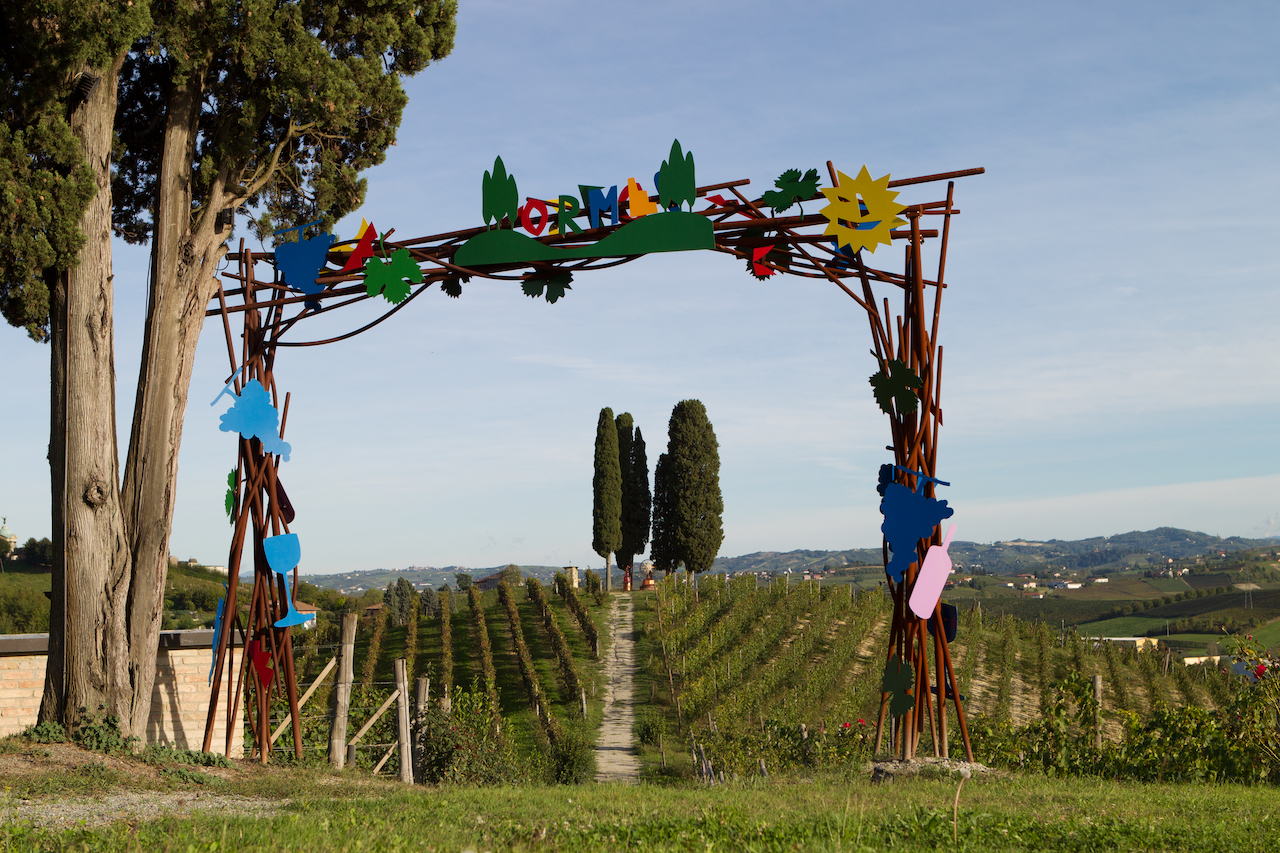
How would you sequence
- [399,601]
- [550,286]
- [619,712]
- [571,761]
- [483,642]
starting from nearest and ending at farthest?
[550,286], [571,761], [619,712], [483,642], [399,601]

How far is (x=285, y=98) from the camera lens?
6.45 m

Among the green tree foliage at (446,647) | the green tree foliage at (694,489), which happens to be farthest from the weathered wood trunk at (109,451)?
the green tree foliage at (694,489)

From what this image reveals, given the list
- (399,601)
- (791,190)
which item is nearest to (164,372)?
(791,190)

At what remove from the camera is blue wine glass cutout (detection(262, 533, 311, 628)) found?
661 centimetres

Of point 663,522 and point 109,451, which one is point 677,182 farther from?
point 663,522

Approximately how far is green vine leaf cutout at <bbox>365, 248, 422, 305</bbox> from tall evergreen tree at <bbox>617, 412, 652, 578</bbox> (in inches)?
842

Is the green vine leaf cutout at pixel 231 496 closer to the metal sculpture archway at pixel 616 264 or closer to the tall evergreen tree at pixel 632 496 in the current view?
the metal sculpture archway at pixel 616 264

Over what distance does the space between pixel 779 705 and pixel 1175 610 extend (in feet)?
204

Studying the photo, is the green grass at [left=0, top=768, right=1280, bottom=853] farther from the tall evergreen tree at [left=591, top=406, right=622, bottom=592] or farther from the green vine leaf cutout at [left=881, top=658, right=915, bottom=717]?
the tall evergreen tree at [left=591, top=406, right=622, bottom=592]

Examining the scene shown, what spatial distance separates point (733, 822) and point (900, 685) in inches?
104

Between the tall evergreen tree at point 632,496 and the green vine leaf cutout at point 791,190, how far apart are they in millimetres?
22090

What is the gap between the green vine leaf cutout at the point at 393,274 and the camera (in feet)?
21.3

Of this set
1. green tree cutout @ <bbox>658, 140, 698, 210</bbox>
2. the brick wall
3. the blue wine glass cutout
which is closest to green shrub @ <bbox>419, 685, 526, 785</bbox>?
the brick wall

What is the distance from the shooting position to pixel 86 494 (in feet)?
18.9
